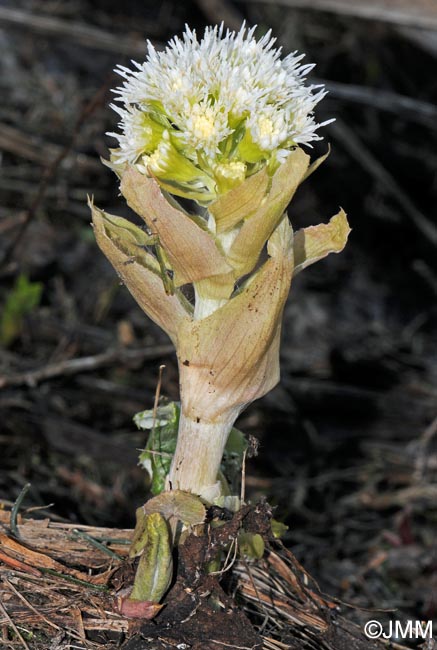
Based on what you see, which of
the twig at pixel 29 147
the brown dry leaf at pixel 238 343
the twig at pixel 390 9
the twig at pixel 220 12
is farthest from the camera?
the twig at pixel 220 12

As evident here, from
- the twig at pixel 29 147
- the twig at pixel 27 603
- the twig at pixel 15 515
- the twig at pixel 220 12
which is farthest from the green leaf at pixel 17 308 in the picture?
the twig at pixel 220 12

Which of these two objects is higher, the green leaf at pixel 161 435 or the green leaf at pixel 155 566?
the green leaf at pixel 161 435

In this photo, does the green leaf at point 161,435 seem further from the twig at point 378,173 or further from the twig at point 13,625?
the twig at point 378,173

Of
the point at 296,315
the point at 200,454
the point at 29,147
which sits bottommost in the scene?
the point at 200,454

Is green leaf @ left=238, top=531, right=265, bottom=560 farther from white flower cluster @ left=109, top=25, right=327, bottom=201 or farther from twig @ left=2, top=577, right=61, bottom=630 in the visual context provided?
white flower cluster @ left=109, top=25, right=327, bottom=201

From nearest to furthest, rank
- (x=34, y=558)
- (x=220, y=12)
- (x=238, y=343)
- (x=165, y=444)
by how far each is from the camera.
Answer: (x=238, y=343)
(x=34, y=558)
(x=165, y=444)
(x=220, y=12)

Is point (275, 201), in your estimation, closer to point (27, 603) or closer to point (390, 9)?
point (27, 603)

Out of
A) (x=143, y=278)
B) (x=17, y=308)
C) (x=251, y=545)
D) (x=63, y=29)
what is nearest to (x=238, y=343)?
(x=143, y=278)

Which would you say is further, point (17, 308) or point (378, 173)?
point (378, 173)
